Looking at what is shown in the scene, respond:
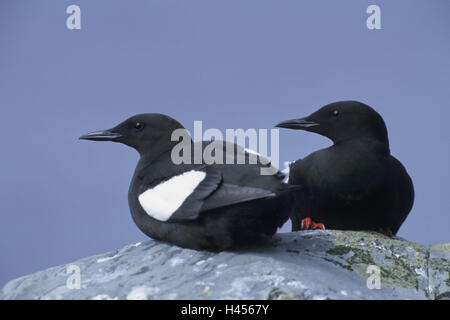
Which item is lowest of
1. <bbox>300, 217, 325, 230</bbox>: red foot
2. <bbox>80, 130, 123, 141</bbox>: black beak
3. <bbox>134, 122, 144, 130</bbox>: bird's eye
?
<bbox>300, 217, 325, 230</bbox>: red foot

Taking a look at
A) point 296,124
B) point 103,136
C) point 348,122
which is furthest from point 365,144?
point 103,136

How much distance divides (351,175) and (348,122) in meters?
0.44

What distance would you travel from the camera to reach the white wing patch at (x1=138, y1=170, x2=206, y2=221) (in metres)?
2.89

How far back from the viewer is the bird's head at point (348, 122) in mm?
3723

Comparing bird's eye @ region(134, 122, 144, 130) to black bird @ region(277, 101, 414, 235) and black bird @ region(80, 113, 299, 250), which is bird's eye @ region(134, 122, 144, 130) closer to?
black bird @ region(80, 113, 299, 250)

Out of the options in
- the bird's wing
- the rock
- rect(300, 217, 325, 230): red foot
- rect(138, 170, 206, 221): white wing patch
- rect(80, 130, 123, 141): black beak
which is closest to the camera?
the rock

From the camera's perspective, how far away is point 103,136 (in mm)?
3760

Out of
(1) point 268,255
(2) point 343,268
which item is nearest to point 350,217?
(2) point 343,268

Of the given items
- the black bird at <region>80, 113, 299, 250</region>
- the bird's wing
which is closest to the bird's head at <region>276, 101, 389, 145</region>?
the black bird at <region>80, 113, 299, 250</region>

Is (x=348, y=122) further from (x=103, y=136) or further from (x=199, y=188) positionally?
(x=103, y=136)

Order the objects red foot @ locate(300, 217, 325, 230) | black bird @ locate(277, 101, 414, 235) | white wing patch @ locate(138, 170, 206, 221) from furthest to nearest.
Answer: red foot @ locate(300, 217, 325, 230) → black bird @ locate(277, 101, 414, 235) → white wing patch @ locate(138, 170, 206, 221)
